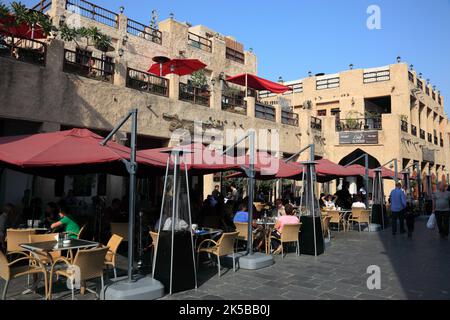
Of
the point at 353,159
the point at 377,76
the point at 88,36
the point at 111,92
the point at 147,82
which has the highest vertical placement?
the point at 377,76

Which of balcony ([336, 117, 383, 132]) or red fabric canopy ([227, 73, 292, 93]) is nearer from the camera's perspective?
red fabric canopy ([227, 73, 292, 93])

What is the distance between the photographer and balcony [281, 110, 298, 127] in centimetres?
2165

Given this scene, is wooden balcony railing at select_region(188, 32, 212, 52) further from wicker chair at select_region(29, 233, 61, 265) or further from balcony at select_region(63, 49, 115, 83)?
wicker chair at select_region(29, 233, 61, 265)

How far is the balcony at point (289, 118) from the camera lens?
2165 cm

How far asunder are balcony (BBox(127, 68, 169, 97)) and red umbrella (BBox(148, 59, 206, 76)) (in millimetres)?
1559

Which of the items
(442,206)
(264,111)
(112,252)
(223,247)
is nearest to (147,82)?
(264,111)

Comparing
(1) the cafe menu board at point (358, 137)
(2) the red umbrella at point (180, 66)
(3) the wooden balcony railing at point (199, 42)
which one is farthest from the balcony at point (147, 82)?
(1) the cafe menu board at point (358, 137)

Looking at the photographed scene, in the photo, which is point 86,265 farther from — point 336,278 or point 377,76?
point 377,76

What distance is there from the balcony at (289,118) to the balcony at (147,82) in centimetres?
885

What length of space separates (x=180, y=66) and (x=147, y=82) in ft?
9.12

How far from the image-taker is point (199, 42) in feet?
69.3

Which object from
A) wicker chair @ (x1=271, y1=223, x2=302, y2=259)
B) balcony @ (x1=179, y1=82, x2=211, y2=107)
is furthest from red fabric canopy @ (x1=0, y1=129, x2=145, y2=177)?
balcony @ (x1=179, y1=82, x2=211, y2=107)
